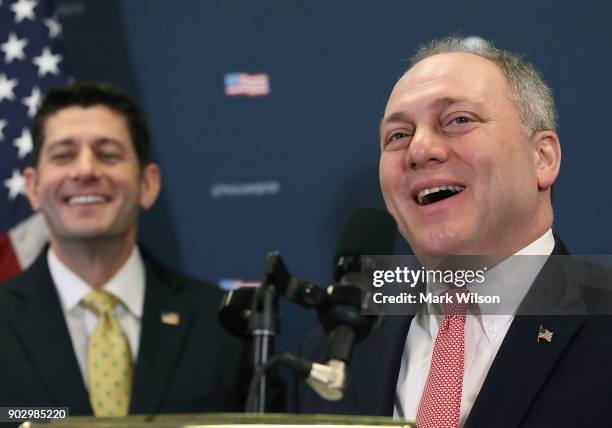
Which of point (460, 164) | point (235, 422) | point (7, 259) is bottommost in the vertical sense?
point (235, 422)

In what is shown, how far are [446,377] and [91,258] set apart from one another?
110 centimetres

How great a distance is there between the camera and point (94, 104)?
7.06 feet

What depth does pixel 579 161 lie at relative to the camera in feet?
4.99

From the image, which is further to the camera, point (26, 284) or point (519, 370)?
point (26, 284)

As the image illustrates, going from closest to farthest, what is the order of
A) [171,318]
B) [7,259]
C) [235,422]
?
[235,422] < [171,318] < [7,259]

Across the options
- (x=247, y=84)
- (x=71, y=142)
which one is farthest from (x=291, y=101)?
(x=71, y=142)

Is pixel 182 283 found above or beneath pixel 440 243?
above

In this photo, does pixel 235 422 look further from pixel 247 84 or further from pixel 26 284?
pixel 247 84

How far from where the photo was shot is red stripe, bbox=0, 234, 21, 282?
2338 millimetres

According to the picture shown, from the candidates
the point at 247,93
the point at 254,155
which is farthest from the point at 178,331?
the point at 247,93

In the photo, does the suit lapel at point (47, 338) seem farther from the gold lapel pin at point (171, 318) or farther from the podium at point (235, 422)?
the podium at point (235, 422)

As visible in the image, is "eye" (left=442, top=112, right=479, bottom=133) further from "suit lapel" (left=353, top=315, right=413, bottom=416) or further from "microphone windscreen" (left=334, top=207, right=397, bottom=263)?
"suit lapel" (left=353, top=315, right=413, bottom=416)

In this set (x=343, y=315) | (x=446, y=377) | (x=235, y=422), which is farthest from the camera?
(x=446, y=377)

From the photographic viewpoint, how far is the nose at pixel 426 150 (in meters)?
1.25
